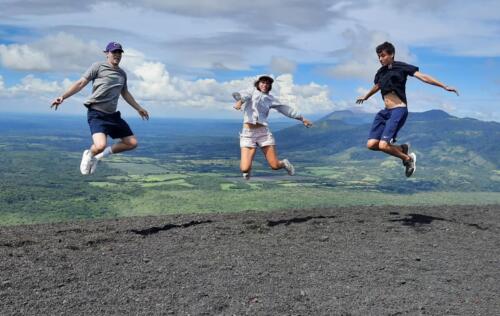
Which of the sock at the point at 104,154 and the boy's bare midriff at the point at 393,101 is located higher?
the boy's bare midriff at the point at 393,101

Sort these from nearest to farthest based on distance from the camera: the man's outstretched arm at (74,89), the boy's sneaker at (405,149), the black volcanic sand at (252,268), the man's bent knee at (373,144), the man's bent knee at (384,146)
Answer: the black volcanic sand at (252,268)
the man's outstretched arm at (74,89)
the man's bent knee at (384,146)
the man's bent knee at (373,144)
the boy's sneaker at (405,149)

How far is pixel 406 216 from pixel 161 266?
6.65 metres

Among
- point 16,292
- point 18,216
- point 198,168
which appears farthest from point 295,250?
point 198,168

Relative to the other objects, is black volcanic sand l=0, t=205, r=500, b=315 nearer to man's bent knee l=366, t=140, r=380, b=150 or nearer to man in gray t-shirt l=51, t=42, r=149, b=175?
man's bent knee l=366, t=140, r=380, b=150

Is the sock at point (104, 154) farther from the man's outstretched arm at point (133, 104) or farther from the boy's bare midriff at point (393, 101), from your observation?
the boy's bare midriff at point (393, 101)

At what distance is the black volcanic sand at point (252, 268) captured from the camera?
602 cm

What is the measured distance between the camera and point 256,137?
10.3m

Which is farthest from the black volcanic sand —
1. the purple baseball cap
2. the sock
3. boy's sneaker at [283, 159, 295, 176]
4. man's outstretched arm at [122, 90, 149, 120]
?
the purple baseball cap

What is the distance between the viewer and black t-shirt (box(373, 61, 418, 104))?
992cm

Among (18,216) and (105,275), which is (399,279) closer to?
(105,275)

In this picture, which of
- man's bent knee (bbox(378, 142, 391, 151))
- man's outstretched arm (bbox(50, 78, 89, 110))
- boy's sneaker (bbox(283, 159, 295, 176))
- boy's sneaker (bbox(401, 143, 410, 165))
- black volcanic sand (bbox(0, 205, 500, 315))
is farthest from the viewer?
boy's sneaker (bbox(401, 143, 410, 165))

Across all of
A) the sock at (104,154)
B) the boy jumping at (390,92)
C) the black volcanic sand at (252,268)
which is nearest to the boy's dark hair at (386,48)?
the boy jumping at (390,92)

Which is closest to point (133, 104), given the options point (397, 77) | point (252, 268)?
point (252, 268)

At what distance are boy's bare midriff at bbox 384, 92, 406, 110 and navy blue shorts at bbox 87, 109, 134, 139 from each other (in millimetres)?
5286
